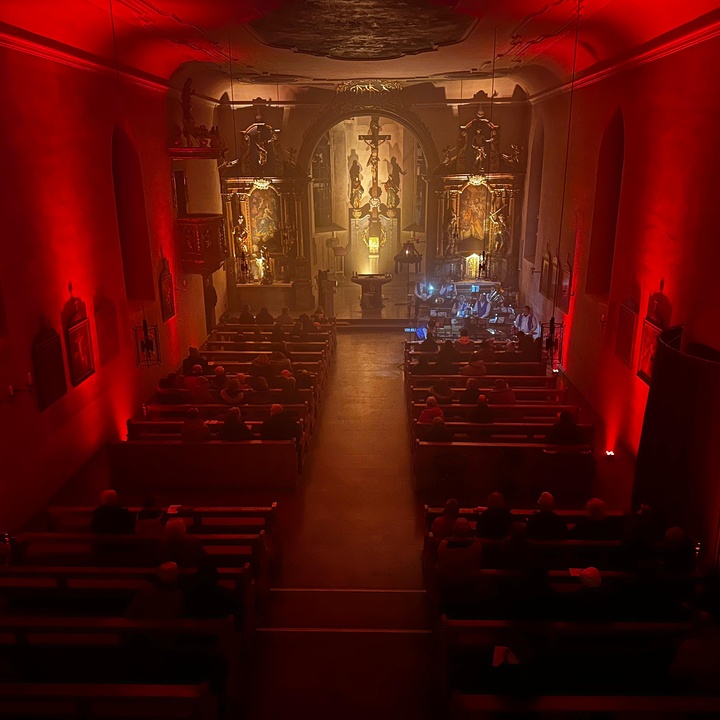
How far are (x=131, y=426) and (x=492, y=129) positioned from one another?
12.1 metres

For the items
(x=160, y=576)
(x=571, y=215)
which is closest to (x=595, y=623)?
(x=160, y=576)

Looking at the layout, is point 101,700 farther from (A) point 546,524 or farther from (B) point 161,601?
(A) point 546,524

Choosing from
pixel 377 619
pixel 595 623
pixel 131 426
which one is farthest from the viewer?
pixel 131 426

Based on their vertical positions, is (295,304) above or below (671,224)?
below

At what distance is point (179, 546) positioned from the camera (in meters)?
5.88

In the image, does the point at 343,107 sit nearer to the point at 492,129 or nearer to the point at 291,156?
the point at 291,156

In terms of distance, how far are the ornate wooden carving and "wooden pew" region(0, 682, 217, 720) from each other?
9.63 metres

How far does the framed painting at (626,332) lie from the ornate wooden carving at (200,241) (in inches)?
304

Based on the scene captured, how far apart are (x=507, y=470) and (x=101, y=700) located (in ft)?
18.3

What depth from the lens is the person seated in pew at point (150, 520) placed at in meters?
6.41

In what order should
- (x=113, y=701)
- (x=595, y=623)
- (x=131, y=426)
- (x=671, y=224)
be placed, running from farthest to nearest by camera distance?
(x=131, y=426)
(x=671, y=224)
(x=595, y=623)
(x=113, y=701)

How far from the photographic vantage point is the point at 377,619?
622 centimetres

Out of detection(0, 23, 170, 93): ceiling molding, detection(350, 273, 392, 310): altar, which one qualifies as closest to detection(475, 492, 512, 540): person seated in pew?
detection(0, 23, 170, 93): ceiling molding

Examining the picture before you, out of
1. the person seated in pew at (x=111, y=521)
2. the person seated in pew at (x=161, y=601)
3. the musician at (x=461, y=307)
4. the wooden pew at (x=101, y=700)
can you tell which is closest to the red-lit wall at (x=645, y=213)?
the musician at (x=461, y=307)
